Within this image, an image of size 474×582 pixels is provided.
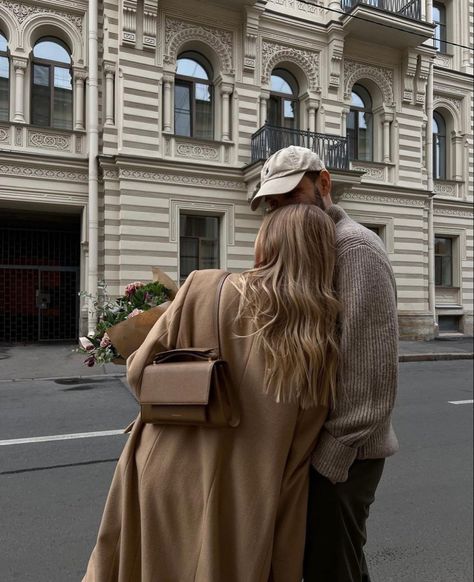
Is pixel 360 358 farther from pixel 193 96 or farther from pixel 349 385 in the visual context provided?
pixel 193 96

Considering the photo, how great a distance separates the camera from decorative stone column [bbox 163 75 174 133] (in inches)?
474

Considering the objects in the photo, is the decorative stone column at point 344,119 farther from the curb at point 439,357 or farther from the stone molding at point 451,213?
the stone molding at point 451,213

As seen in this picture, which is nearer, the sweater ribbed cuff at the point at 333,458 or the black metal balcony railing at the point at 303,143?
the sweater ribbed cuff at the point at 333,458

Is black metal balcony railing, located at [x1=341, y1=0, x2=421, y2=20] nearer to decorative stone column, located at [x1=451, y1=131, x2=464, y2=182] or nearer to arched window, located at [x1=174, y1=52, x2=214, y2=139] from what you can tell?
arched window, located at [x1=174, y1=52, x2=214, y2=139]

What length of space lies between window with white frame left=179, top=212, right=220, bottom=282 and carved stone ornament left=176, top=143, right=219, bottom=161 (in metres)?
1.55

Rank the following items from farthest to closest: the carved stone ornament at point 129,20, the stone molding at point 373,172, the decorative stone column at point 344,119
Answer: the stone molding at point 373,172 < the carved stone ornament at point 129,20 < the decorative stone column at point 344,119

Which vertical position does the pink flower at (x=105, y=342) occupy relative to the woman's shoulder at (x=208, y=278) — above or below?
below

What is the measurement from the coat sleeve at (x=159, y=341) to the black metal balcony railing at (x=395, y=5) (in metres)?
12.2

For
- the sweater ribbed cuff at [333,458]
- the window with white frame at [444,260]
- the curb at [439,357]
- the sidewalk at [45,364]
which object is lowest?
the curb at [439,357]

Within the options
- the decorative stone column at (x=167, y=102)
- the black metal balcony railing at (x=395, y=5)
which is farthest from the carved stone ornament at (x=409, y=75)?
the decorative stone column at (x=167, y=102)

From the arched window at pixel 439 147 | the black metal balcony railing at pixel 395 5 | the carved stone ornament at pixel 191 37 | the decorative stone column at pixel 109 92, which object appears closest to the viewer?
the decorative stone column at pixel 109 92

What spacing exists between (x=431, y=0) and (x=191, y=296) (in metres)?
5.81

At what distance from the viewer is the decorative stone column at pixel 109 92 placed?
1098 cm

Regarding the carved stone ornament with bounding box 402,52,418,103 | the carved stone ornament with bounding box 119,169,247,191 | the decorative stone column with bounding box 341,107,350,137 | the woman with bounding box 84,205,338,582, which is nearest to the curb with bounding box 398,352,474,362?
the decorative stone column with bounding box 341,107,350,137
